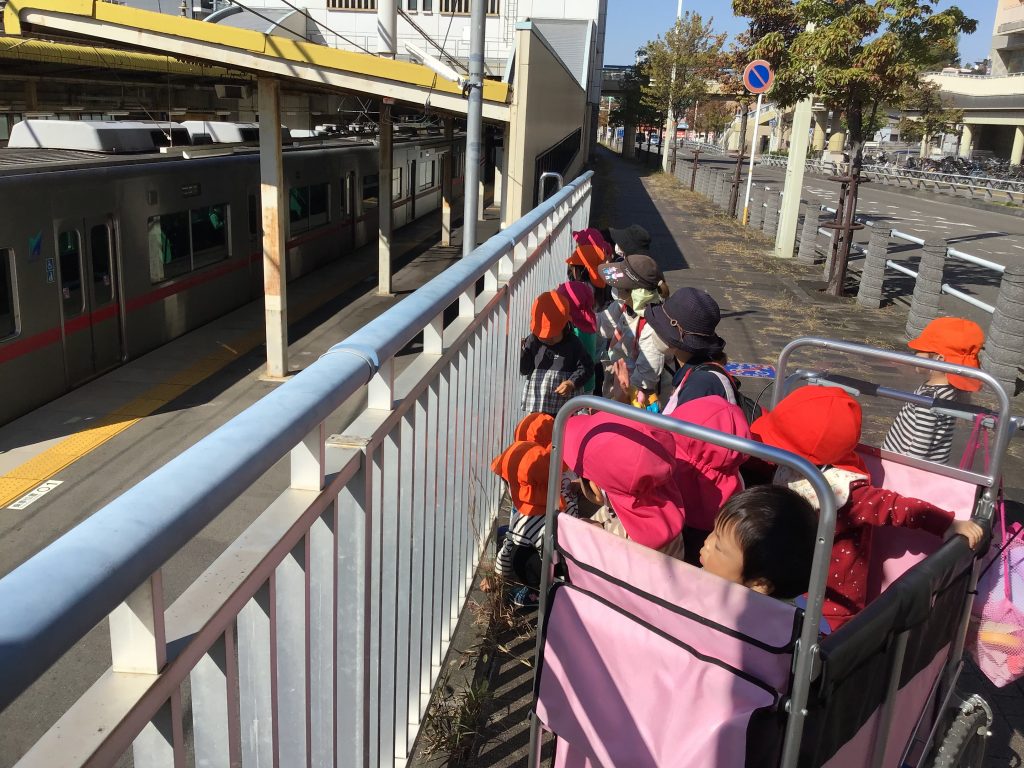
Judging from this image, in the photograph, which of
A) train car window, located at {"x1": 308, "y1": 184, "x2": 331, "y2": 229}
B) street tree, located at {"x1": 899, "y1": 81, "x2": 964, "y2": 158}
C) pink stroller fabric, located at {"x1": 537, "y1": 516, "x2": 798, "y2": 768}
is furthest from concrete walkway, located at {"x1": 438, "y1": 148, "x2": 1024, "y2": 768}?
street tree, located at {"x1": 899, "y1": 81, "x2": 964, "y2": 158}

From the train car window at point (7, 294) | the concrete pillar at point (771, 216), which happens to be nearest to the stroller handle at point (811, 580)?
the train car window at point (7, 294)

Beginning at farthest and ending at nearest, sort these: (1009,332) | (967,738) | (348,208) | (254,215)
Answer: (348,208) < (254,215) < (1009,332) < (967,738)

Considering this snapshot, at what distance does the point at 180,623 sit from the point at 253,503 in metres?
7.24

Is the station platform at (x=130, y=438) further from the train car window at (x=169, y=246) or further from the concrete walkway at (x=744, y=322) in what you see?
the concrete walkway at (x=744, y=322)

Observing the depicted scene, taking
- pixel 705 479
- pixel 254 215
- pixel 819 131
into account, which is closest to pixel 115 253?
pixel 254 215

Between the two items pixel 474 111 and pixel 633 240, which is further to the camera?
pixel 474 111

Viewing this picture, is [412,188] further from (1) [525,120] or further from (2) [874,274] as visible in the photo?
(1) [525,120]

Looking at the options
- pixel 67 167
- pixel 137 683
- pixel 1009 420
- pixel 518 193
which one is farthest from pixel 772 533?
pixel 67 167

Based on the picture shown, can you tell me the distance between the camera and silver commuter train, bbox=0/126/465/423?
963 centimetres

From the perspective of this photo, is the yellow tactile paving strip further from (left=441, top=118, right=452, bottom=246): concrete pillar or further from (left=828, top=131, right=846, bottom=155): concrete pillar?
(left=828, top=131, right=846, bottom=155): concrete pillar

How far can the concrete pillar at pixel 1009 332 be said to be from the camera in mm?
9203

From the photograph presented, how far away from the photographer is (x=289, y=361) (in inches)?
530

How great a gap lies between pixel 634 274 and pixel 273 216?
24.6 feet

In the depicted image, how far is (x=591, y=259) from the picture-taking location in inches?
273
